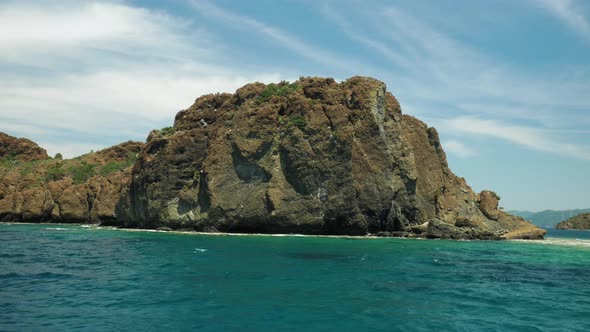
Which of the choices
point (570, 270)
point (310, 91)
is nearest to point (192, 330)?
point (570, 270)

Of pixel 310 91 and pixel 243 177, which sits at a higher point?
pixel 310 91

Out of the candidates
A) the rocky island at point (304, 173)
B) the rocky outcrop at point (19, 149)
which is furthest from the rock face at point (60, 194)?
the rocky outcrop at point (19, 149)

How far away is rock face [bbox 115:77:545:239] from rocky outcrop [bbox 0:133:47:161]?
64.1m

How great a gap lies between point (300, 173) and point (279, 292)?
1697 inches

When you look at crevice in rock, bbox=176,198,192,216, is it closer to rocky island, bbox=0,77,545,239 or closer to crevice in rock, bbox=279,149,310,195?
rocky island, bbox=0,77,545,239

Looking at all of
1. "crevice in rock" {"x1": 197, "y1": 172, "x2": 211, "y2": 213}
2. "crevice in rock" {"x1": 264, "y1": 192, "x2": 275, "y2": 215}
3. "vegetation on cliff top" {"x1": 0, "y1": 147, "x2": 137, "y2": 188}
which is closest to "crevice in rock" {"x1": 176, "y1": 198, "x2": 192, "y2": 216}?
"crevice in rock" {"x1": 197, "y1": 172, "x2": 211, "y2": 213}

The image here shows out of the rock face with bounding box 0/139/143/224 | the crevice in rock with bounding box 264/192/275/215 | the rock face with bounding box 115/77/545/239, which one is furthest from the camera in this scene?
the rock face with bounding box 0/139/143/224

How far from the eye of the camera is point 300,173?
210 ft

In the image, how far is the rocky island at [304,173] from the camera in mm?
63875

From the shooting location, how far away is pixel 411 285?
81.5 ft

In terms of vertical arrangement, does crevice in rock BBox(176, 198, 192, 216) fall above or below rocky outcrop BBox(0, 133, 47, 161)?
below

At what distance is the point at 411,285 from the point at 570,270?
1835 cm

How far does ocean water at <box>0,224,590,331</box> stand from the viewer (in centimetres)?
1616

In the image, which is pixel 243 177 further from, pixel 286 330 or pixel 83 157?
pixel 83 157
